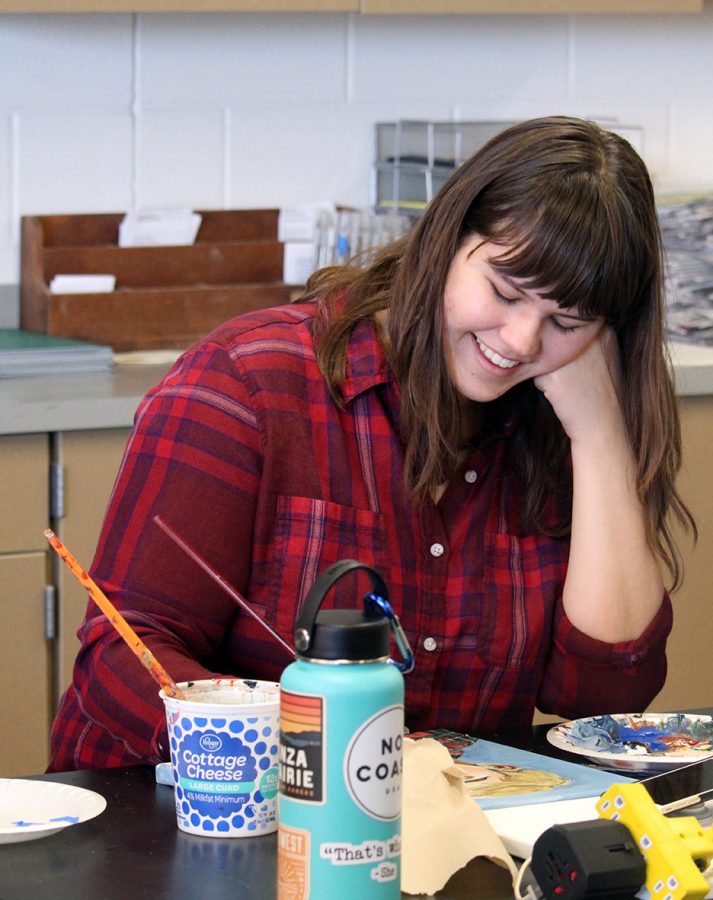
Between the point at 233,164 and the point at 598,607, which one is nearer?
the point at 598,607

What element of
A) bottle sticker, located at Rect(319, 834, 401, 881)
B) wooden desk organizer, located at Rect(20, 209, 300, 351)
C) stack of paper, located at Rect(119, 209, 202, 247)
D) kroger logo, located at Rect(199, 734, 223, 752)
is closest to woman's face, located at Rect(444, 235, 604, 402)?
kroger logo, located at Rect(199, 734, 223, 752)

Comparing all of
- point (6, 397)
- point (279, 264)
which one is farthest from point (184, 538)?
point (279, 264)

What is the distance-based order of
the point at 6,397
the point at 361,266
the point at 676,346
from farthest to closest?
the point at 676,346 → the point at 6,397 → the point at 361,266

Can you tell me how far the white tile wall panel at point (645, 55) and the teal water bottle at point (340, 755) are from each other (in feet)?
8.70

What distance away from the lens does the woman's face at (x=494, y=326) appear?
1359 millimetres

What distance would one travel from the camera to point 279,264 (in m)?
2.97

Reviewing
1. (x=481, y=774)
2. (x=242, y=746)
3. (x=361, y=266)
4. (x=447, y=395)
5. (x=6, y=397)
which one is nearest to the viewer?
(x=242, y=746)

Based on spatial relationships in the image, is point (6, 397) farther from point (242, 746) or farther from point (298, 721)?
point (298, 721)

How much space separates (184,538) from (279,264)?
5.69ft

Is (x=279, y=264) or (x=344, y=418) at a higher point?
(x=279, y=264)

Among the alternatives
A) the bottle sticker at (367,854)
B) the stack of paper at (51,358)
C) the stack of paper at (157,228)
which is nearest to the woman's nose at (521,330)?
the bottle sticker at (367,854)

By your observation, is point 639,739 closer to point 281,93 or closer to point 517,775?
point 517,775

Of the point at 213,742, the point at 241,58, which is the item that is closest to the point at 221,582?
the point at 213,742

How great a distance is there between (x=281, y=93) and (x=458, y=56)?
15.8 inches
